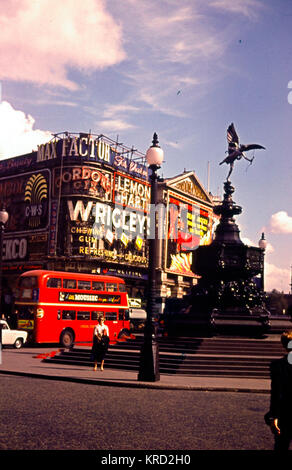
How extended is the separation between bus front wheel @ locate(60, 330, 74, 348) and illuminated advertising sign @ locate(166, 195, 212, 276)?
38778 mm

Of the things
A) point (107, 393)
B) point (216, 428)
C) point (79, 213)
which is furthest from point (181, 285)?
point (216, 428)

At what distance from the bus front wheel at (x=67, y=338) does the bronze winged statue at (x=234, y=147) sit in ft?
41.8

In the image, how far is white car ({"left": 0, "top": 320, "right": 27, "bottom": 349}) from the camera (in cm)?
A: 2844

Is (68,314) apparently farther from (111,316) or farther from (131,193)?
(131,193)

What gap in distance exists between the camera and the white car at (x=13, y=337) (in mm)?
28438

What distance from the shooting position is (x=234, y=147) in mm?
23609

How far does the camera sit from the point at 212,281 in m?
23.0

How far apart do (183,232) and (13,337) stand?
46729 mm

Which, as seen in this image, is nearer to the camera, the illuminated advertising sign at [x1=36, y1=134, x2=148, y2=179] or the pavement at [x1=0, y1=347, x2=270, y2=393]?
the pavement at [x1=0, y1=347, x2=270, y2=393]

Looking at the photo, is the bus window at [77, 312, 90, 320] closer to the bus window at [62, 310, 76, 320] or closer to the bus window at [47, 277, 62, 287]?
the bus window at [62, 310, 76, 320]

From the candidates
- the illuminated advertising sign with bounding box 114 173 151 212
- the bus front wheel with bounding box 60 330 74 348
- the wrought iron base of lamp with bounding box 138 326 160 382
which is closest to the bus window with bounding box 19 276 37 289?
the bus front wheel with bounding box 60 330 74 348

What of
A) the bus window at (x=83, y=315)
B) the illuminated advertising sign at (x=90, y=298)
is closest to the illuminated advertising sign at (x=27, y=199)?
the illuminated advertising sign at (x=90, y=298)
